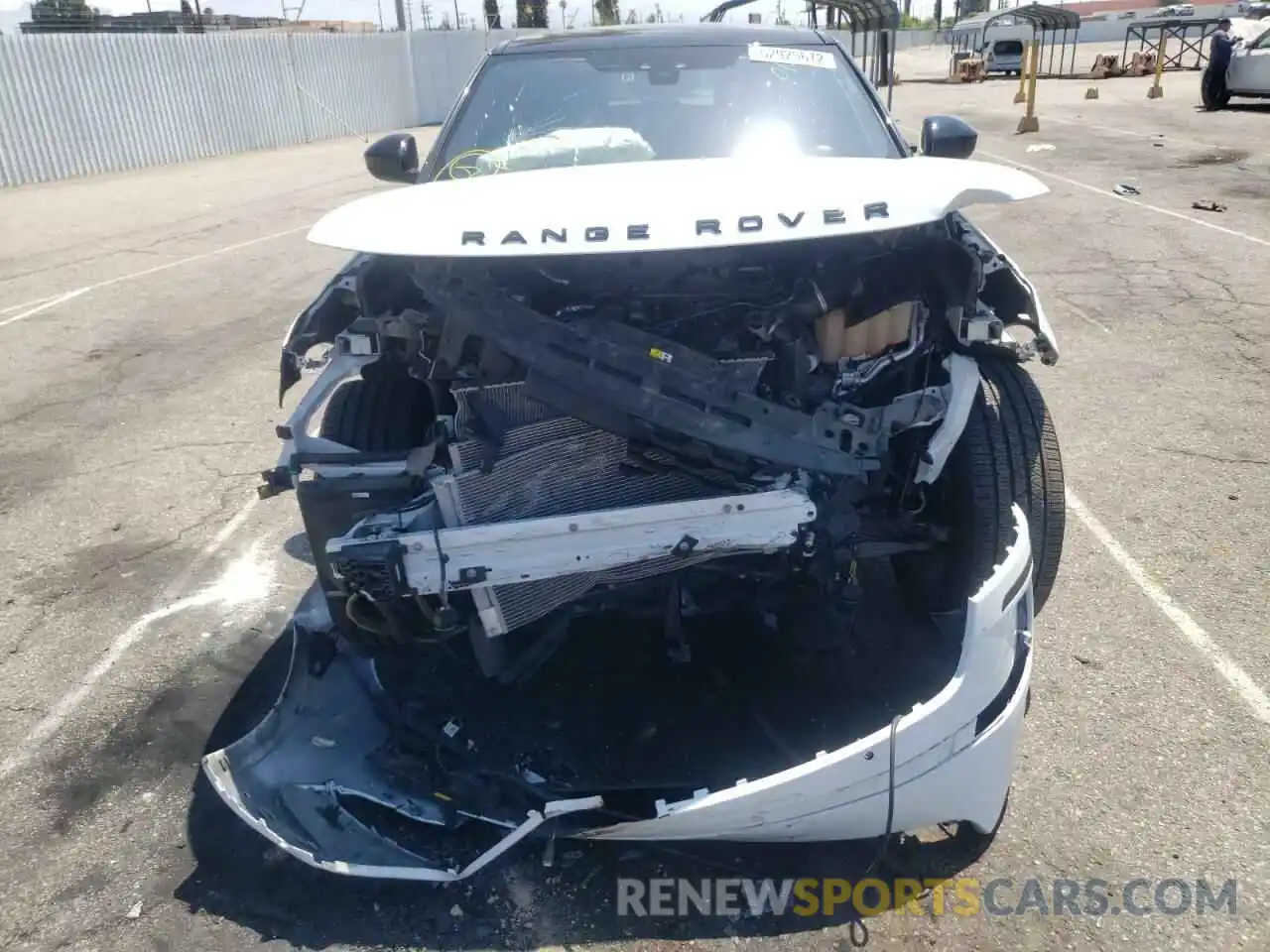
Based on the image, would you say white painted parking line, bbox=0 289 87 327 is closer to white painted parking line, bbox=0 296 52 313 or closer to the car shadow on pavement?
white painted parking line, bbox=0 296 52 313

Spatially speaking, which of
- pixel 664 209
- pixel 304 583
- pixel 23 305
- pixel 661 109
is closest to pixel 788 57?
pixel 661 109

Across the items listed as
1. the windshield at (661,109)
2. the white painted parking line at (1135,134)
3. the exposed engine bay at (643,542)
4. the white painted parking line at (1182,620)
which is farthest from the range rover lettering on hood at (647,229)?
the white painted parking line at (1135,134)

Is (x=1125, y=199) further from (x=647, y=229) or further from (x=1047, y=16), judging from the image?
(x=1047, y=16)

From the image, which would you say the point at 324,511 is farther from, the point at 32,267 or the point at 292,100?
the point at 292,100

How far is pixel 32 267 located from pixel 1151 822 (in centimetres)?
1084

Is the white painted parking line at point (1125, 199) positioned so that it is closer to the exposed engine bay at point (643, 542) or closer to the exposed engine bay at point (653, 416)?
the exposed engine bay at point (643, 542)

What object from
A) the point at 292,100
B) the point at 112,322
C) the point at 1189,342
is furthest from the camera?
the point at 292,100

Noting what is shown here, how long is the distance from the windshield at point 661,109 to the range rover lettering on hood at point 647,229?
132 cm

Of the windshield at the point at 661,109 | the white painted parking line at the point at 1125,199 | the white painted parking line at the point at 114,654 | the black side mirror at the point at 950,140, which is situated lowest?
the white painted parking line at the point at 1125,199

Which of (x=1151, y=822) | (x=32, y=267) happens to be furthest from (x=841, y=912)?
(x=32, y=267)

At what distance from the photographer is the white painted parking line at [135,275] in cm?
819

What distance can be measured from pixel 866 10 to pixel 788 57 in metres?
6.75

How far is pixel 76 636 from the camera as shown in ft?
11.6

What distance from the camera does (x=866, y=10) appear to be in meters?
9.69
